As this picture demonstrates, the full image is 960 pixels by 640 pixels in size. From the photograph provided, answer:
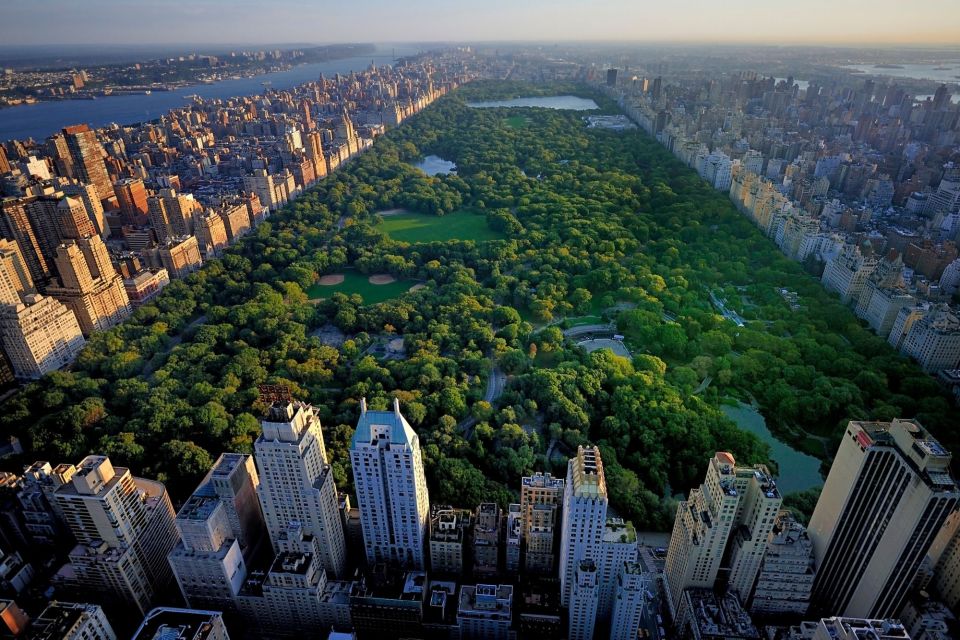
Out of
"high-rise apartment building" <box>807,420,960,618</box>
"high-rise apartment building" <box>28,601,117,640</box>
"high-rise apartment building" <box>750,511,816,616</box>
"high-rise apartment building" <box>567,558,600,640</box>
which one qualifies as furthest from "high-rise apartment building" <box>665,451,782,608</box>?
"high-rise apartment building" <box>28,601,117,640</box>

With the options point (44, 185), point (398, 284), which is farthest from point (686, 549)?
point (44, 185)

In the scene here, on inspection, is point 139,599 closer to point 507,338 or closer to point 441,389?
point 441,389

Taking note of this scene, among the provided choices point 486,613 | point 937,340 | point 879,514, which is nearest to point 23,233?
point 486,613

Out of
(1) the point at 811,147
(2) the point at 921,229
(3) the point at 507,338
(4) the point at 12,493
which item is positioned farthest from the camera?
(1) the point at 811,147

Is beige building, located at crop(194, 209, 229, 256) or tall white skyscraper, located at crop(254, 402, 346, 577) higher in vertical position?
tall white skyscraper, located at crop(254, 402, 346, 577)

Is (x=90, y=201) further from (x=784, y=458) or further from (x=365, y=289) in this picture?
(x=784, y=458)

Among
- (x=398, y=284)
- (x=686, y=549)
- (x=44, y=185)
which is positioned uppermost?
(x=44, y=185)

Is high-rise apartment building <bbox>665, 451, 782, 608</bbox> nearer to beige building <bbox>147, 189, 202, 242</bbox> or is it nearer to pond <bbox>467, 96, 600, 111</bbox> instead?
beige building <bbox>147, 189, 202, 242</bbox>
